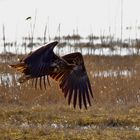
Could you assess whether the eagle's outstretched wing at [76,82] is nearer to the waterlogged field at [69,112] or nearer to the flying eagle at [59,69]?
the flying eagle at [59,69]

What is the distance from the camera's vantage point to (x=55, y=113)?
1142 centimetres

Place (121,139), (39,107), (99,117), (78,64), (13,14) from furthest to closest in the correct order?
(13,14)
(39,107)
(99,117)
(121,139)
(78,64)

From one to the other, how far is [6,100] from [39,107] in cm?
134

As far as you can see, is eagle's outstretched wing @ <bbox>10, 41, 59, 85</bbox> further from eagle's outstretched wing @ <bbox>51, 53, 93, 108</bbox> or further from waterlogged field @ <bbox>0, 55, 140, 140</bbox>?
waterlogged field @ <bbox>0, 55, 140, 140</bbox>

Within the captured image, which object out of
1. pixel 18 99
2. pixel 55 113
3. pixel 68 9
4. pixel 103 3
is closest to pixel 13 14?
pixel 68 9

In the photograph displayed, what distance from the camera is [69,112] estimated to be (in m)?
11.7

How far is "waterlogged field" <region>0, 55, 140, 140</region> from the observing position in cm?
926

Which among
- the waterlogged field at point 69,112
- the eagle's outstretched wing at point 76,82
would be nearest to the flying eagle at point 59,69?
the eagle's outstretched wing at point 76,82

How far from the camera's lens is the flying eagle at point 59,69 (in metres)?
7.68

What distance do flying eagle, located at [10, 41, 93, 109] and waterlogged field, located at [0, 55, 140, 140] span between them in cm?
80

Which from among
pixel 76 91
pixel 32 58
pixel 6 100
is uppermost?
pixel 32 58

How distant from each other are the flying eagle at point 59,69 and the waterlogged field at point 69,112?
2.62ft

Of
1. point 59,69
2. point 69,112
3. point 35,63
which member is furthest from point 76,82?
point 69,112

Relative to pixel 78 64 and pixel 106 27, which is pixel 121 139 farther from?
pixel 106 27
